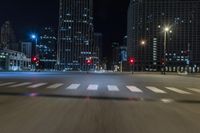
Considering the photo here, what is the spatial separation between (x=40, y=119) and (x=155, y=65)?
174 metres

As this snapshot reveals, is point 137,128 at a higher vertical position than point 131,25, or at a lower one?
lower

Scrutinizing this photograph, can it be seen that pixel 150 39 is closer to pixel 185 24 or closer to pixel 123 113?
pixel 185 24

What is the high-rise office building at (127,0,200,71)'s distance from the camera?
469 feet

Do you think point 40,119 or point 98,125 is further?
point 40,119

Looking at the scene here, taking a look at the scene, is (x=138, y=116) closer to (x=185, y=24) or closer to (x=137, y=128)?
(x=137, y=128)

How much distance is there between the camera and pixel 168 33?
504ft

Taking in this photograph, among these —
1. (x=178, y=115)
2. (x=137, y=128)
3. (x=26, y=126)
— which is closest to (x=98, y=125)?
(x=137, y=128)

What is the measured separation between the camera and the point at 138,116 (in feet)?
37.1

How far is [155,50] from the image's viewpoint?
174750mm

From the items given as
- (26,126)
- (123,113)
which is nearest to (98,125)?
(26,126)

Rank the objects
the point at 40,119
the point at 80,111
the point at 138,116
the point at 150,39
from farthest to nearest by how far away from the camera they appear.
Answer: the point at 150,39, the point at 80,111, the point at 138,116, the point at 40,119

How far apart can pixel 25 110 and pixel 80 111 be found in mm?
1801

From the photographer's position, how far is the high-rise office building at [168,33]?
142875 millimetres

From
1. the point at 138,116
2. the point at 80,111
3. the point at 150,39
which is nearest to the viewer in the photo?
the point at 138,116
